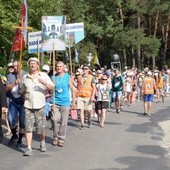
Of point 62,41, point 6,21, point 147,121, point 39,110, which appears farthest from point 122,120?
point 6,21

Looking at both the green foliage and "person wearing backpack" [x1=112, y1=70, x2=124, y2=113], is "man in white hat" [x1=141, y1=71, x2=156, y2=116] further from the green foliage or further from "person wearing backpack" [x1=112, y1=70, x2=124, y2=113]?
the green foliage

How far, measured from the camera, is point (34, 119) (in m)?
8.76

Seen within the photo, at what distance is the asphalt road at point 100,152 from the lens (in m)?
7.99

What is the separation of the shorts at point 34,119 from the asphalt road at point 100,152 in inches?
20.3

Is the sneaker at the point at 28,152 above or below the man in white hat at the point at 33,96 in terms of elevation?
below

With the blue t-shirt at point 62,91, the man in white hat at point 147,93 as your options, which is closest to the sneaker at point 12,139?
the blue t-shirt at point 62,91

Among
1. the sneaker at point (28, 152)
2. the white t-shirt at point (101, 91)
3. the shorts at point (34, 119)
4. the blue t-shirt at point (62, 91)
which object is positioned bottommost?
the sneaker at point (28, 152)

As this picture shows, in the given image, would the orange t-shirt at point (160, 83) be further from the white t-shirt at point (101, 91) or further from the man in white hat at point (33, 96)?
the man in white hat at point (33, 96)

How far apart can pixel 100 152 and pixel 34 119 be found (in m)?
1.46

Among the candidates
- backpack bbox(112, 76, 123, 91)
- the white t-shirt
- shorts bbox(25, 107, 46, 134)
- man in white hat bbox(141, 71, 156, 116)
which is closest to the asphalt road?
shorts bbox(25, 107, 46, 134)

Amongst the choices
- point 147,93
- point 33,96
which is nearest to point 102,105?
point 147,93

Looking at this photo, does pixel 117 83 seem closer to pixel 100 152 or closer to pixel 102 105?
pixel 102 105

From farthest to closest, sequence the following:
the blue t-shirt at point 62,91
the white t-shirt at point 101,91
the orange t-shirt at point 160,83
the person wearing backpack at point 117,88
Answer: the orange t-shirt at point 160,83, the person wearing backpack at point 117,88, the white t-shirt at point 101,91, the blue t-shirt at point 62,91

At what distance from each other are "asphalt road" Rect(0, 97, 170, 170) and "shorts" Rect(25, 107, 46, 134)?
515mm
